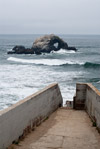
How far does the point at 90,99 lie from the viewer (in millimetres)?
9414

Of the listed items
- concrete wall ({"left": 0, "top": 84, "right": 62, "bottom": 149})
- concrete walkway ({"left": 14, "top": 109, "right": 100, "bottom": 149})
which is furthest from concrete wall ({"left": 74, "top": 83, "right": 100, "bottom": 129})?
concrete wall ({"left": 0, "top": 84, "right": 62, "bottom": 149})

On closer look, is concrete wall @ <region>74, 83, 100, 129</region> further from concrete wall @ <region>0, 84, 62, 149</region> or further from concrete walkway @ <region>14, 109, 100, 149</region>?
concrete wall @ <region>0, 84, 62, 149</region>

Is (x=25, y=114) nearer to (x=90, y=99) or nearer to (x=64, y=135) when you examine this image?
(x=64, y=135)

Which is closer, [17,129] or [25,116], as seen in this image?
[17,129]

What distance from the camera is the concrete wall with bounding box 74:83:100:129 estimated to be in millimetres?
8141

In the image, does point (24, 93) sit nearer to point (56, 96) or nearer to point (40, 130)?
point (56, 96)

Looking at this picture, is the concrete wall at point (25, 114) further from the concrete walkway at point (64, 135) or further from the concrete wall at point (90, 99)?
the concrete wall at point (90, 99)

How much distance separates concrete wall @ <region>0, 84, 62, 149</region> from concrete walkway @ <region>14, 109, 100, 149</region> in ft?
0.66

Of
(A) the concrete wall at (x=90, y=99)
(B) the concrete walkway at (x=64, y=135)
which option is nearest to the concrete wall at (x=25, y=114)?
(B) the concrete walkway at (x=64, y=135)

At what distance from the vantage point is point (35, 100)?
7895 millimetres

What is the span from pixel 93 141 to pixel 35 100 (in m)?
1.89

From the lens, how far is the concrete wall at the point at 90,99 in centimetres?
814

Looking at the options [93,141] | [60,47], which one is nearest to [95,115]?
[93,141]

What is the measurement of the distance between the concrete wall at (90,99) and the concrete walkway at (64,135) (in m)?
0.27
